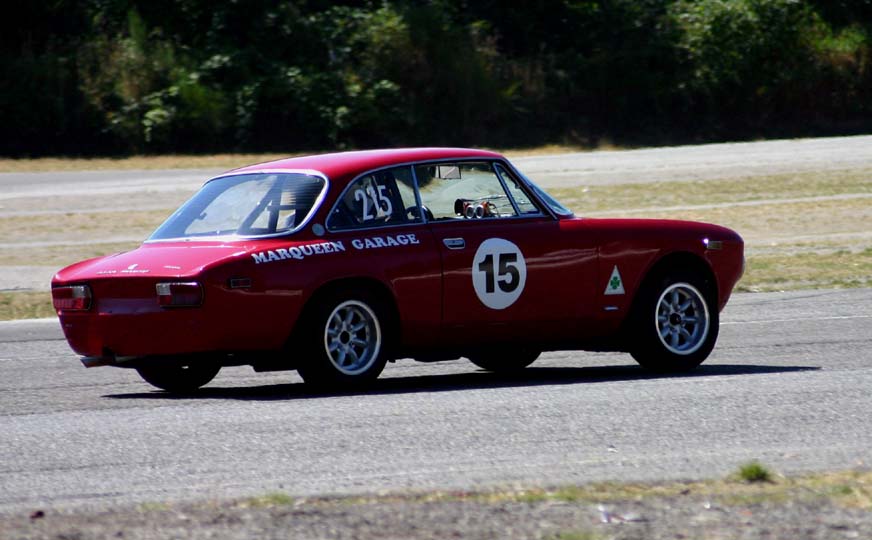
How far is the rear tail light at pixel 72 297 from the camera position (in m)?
8.75

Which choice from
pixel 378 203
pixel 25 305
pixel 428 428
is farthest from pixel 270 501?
pixel 25 305

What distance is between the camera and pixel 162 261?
8.66 meters

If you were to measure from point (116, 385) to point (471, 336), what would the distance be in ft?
7.91

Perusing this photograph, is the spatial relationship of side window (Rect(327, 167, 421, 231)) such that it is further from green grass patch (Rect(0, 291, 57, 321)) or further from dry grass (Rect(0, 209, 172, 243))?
dry grass (Rect(0, 209, 172, 243))

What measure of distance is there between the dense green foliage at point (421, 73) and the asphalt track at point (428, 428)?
2883 cm

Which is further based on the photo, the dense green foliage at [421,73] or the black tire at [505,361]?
the dense green foliage at [421,73]

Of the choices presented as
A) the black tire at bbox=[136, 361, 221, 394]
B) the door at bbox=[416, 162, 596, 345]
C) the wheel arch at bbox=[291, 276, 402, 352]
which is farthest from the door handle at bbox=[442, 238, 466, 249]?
the black tire at bbox=[136, 361, 221, 394]

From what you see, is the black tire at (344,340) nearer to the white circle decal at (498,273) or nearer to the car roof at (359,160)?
the white circle decal at (498,273)

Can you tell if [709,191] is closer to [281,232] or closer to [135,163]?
[135,163]

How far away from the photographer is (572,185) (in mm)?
27453

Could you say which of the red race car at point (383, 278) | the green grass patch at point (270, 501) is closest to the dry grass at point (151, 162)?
the red race car at point (383, 278)

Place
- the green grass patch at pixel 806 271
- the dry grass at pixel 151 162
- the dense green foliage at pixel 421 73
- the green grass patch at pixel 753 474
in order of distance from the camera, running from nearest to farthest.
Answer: the green grass patch at pixel 753 474, the green grass patch at pixel 806 271, the dry grass at pixel 151 162, the dense green foliage at pixel 421 73

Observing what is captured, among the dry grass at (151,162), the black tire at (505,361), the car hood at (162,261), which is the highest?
the car hood at (162,261)

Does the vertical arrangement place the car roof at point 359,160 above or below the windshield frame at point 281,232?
above
